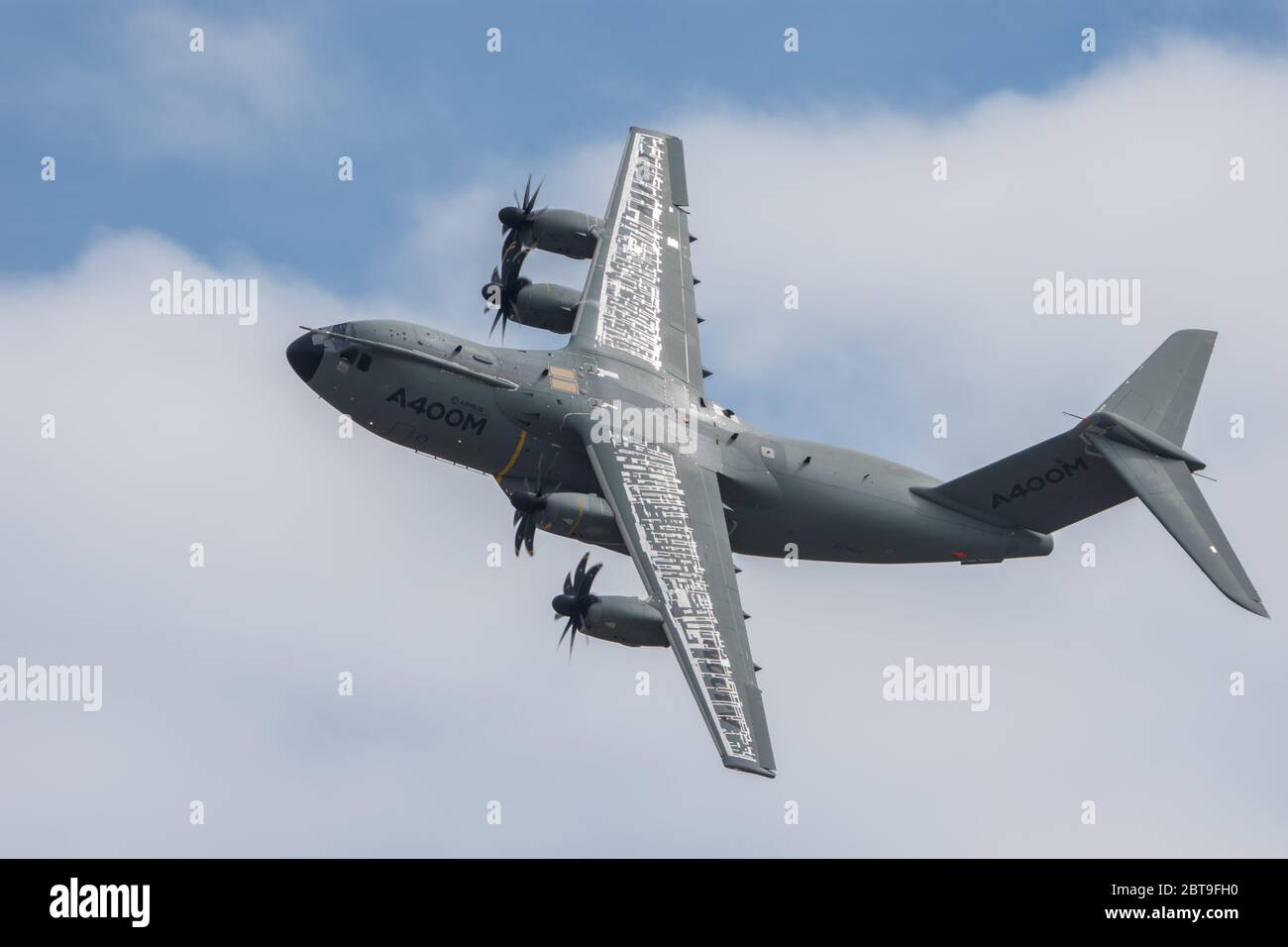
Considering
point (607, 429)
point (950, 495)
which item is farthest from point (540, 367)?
point (950, 495)

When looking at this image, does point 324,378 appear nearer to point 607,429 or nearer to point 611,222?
point 607,429

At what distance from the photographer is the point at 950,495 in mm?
64062

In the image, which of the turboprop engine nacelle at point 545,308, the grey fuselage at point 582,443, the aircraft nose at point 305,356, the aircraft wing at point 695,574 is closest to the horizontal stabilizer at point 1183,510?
the grey fuselage at point 582,443

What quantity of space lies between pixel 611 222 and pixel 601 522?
1410 cm

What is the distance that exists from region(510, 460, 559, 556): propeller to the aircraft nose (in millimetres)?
6925

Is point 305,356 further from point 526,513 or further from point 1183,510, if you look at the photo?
point 1183,510

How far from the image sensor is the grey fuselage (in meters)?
60.4

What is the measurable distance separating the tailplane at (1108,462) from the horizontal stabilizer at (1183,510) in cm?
→ 4

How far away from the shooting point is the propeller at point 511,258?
67062 millimetres

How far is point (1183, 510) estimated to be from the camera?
2363 inches

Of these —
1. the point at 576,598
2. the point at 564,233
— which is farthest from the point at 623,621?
the point at 564,233

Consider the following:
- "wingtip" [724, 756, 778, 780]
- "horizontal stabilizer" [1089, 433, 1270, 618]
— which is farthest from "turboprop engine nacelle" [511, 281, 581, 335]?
"wingtip" [724, 756, 778, 780]

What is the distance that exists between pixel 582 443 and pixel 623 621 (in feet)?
20.2

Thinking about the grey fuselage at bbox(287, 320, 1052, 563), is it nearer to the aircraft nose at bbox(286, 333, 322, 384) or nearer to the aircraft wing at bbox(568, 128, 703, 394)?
the aircraft nose at bbox(286, 333, 322, 384)
